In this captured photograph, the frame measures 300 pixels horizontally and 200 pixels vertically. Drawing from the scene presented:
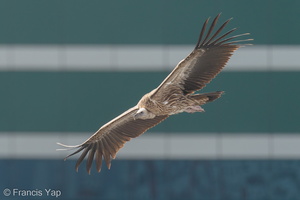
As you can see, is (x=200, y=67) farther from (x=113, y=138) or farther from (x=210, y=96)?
(x=113, y=138)

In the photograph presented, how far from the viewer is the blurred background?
1520 cm

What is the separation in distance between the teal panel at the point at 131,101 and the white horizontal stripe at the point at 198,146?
0.47ft

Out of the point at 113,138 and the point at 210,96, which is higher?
the point at 210,96

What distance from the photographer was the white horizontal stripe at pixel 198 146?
598 inches

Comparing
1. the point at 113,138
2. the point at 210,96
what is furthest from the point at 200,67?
the point at 113,138

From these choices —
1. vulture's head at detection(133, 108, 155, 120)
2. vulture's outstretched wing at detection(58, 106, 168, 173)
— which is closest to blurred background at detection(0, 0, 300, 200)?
vulture's outstretched wing at detection(58, 106, 168, 173)
